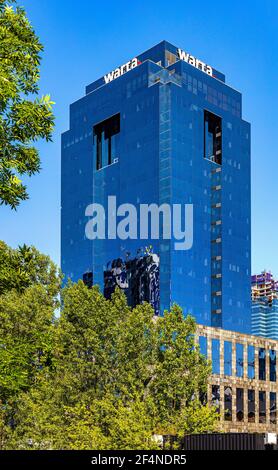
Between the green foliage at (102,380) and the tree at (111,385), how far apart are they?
0.26 feet

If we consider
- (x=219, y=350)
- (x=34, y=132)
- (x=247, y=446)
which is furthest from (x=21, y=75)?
(x=219, y=350)

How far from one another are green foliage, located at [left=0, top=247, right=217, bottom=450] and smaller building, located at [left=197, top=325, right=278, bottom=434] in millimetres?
53583

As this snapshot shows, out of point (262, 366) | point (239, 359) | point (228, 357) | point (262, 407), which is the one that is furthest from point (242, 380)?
point (228, 357)

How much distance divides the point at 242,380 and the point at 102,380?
215ft

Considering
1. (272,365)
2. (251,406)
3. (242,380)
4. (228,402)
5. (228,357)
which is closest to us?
(228,402)

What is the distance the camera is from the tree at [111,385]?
54625 millimetres

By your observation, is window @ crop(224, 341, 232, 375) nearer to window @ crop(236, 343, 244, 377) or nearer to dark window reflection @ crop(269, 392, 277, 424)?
window @ crop(236, 343, 244, 377)

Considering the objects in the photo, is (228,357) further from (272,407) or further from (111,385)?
(111,385)

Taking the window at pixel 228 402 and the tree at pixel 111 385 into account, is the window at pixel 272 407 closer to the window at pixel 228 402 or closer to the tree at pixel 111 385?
the window at pixel 228 402

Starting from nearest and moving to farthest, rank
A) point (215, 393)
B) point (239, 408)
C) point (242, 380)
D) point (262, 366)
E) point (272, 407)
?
point (215, 393) → point (239, 408) → point (242, 380) → point (272, 407) → point (262, 366)

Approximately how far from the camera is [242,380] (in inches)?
4717

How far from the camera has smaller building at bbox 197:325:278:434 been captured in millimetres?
114562

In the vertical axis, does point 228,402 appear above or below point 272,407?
above
